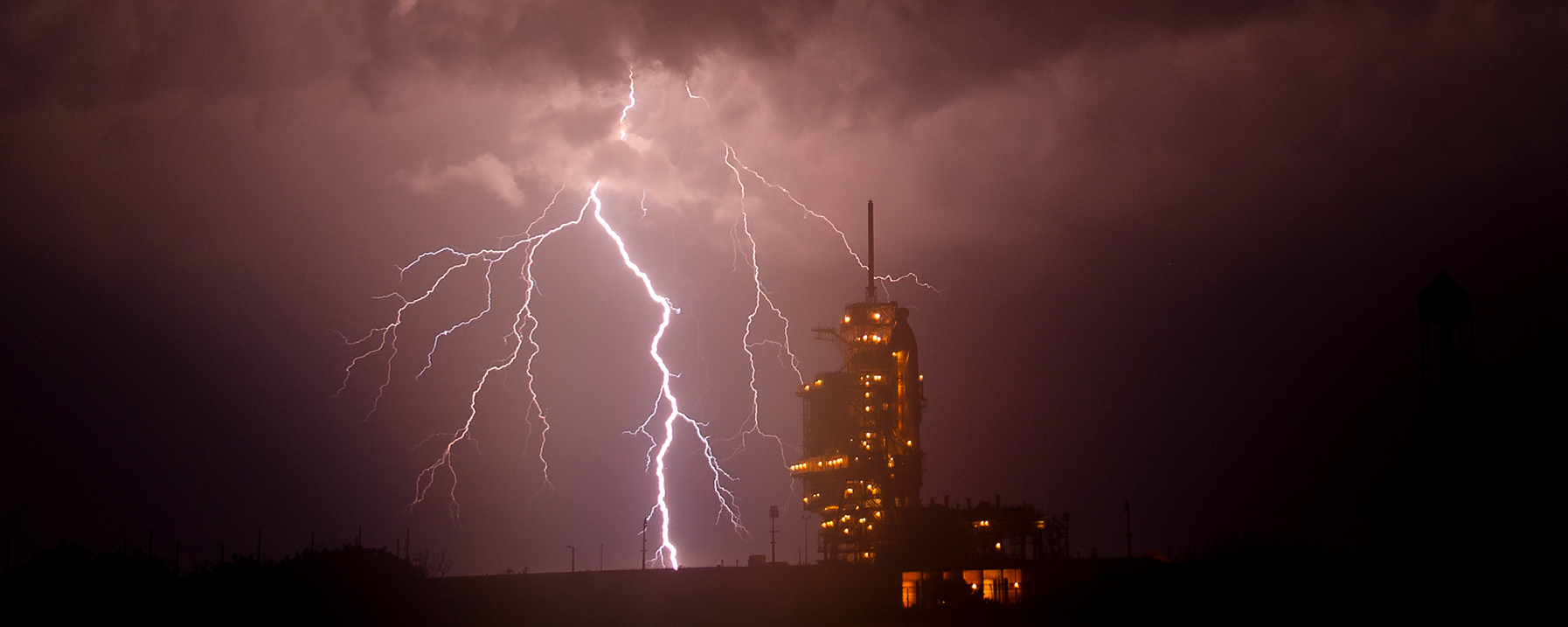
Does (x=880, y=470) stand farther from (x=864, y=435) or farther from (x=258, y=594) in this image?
(x=258, y=594)

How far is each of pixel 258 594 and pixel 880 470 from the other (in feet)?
116

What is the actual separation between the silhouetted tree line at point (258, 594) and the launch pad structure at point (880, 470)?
2750 centimetres

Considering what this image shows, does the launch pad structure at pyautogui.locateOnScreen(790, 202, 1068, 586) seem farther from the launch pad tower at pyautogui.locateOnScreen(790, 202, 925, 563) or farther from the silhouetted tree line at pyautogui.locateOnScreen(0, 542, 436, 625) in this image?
the silhouetted tree line at pyautogui.locateOnScreen(0, 542, 436, 625)

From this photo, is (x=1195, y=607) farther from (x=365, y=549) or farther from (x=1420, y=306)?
(x=365, y=549)

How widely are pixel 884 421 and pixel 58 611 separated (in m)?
41.1

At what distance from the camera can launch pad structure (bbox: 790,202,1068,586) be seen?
56719mm

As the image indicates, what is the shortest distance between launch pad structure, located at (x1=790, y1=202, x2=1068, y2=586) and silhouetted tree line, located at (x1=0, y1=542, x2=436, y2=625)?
27498 mm

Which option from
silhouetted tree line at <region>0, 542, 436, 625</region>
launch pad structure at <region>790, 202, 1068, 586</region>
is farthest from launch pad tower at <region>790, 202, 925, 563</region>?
silhouetted tree line at <region>0, 542, 436, 625</region>

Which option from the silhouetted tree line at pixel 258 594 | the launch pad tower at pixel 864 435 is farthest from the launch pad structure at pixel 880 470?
the silhouetted tree line at pixel 258 594

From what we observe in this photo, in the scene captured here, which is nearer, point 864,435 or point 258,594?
point 258,594

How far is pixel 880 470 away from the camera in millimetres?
60875

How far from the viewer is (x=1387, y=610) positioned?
92.6ft

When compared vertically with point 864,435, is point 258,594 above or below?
below

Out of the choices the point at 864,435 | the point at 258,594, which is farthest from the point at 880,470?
the point at 258,594
